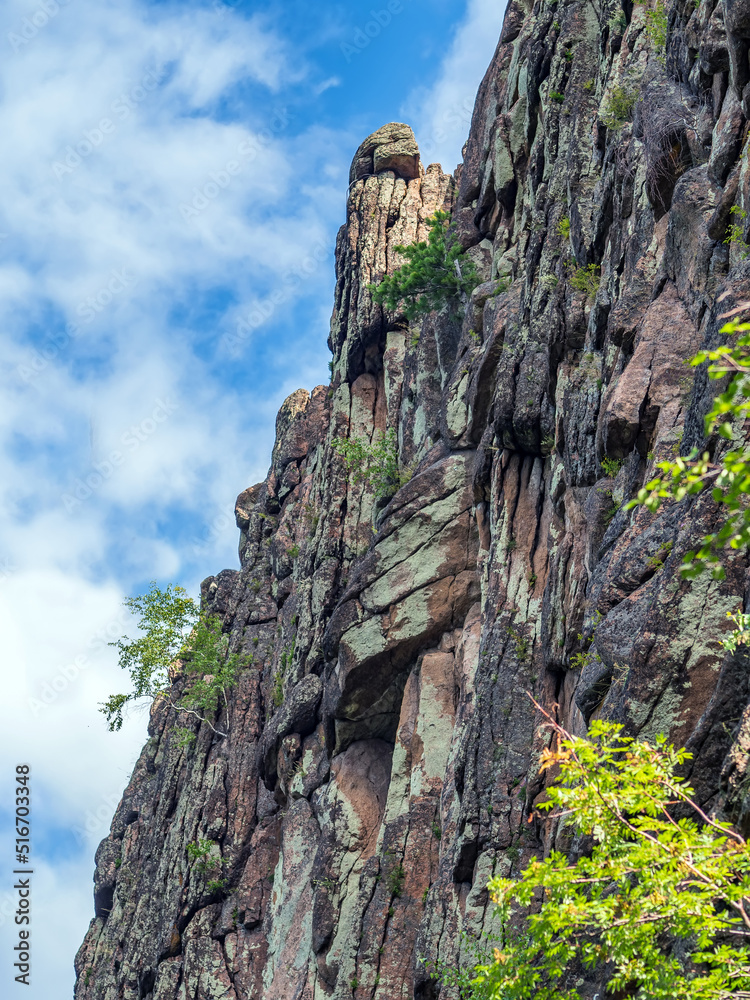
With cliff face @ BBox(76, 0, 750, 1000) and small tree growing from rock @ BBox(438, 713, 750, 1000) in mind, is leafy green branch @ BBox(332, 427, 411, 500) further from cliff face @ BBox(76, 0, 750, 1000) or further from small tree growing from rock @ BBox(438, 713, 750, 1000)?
small tree growing from rock @ BBox(438, 713, 750, 1000)

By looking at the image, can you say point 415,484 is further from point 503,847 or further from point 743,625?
point 743,625

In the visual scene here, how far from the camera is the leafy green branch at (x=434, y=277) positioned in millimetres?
37250

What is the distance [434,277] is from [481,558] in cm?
1460

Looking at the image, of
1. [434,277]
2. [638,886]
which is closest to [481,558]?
[434,277]

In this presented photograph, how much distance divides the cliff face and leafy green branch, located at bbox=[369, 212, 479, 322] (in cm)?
102

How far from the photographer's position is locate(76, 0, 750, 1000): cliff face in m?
16.2

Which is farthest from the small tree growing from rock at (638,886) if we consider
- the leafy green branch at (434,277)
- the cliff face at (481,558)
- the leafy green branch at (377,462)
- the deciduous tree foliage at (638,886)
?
the leafy green branch at (434,277)

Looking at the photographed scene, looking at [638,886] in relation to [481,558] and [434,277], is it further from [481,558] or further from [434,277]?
[434,277]

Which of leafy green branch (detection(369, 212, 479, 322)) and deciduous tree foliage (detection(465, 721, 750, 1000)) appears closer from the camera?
deciduous tree foliage (detection(465, 721, 750, 1000))

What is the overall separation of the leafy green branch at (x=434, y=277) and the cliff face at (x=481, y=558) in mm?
1021

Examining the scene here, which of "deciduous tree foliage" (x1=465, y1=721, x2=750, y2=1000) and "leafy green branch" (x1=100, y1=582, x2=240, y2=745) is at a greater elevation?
"leafy green branch" (x1=100, y1=582, x2=240, y2=745)

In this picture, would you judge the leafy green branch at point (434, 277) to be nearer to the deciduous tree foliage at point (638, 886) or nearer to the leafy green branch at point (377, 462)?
the leafy green branch at point (377, 462)

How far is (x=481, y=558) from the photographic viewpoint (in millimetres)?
28016

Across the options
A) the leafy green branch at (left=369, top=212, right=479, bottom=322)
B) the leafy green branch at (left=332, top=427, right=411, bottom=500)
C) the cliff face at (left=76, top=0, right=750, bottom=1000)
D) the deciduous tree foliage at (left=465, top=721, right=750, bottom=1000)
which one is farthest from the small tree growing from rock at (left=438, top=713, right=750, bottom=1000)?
the leafy green branch at (left=369, top=212, right=479, bottom=322)
